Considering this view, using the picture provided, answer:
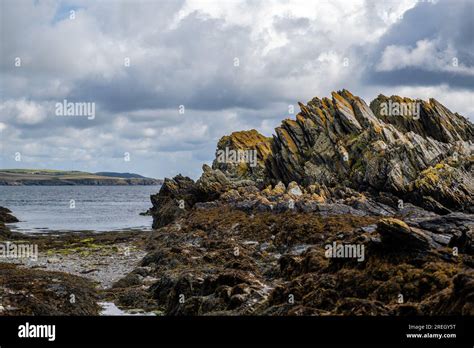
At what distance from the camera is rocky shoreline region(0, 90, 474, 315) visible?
18.7 meters

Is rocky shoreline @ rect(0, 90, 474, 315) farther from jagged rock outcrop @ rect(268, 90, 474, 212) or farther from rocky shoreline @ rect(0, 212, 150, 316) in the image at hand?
rocky shoreline @ rect(0, 212, 150, 316)

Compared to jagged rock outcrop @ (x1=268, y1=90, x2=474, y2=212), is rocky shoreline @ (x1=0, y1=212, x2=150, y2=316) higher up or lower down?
lower down

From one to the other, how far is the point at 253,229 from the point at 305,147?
38705mm

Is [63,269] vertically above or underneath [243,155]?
underneath

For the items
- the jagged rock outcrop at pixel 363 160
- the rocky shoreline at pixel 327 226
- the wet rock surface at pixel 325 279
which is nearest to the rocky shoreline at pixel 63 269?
the rocky shoreline at pixel 327 226

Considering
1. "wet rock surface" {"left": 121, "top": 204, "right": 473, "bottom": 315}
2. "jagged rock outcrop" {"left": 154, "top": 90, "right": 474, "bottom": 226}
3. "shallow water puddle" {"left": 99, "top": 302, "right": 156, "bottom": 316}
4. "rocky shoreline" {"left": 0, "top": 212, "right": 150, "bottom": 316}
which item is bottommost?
"shallow water puddle" {"left": 99, "top": 302, "right": 156, "bottom": 316}

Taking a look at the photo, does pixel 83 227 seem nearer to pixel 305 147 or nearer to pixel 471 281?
pixel 305 147

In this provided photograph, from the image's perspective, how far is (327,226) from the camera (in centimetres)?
4103

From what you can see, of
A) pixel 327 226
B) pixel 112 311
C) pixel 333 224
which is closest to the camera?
pixel 112 311

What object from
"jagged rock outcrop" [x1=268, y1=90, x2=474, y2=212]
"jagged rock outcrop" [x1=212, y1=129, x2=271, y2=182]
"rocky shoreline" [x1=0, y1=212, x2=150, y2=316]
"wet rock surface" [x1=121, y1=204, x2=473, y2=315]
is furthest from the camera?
"jagged rock outcrop" [x1=212, y1=129, x2=271, y2=182]

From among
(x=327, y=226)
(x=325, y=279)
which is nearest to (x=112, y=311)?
(x=325, y=279)

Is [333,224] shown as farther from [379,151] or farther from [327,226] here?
[379,151]

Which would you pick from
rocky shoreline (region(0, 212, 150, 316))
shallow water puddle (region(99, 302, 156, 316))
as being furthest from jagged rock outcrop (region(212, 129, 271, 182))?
shallow water puddle (region(99, 302, 156, 316))

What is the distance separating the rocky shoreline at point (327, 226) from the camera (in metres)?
18.7
